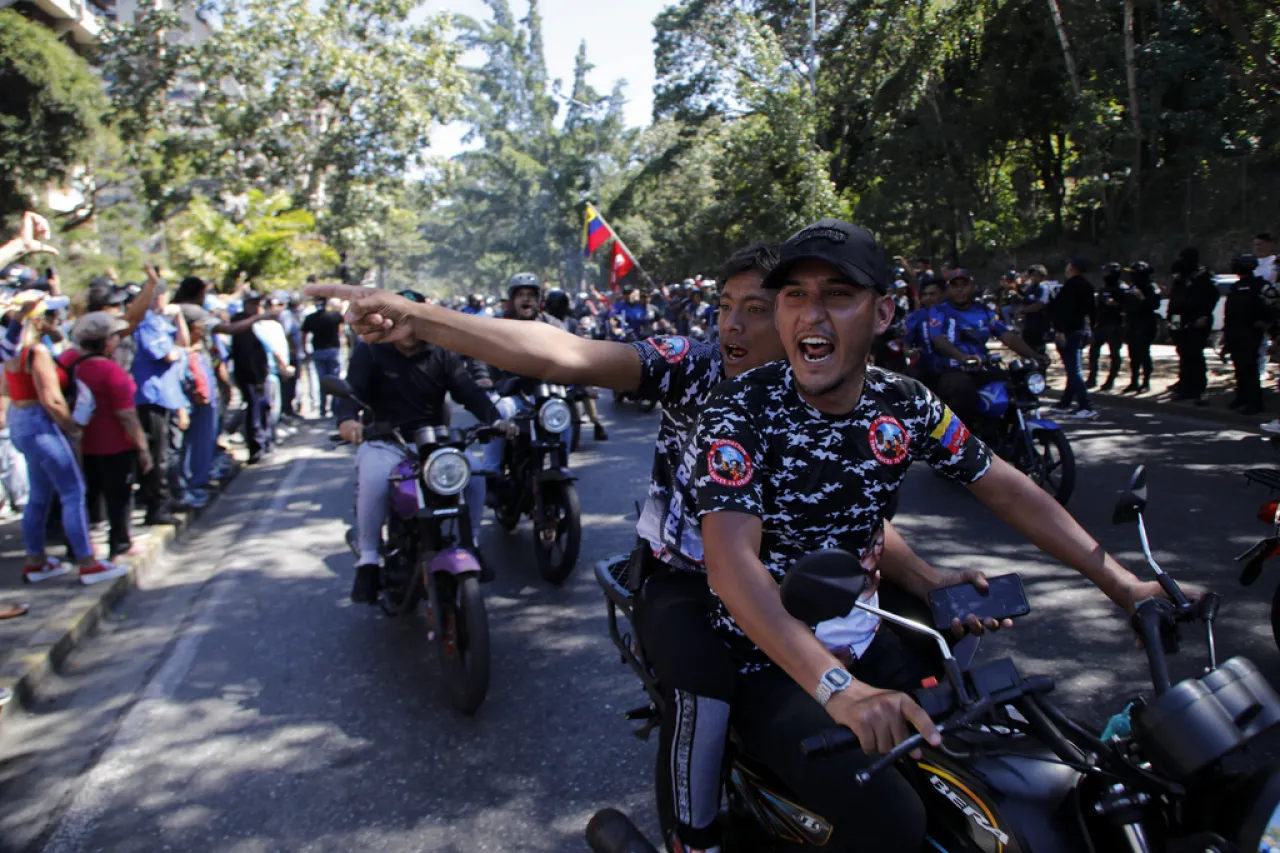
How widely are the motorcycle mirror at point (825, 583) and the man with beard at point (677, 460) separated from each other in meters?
0.53

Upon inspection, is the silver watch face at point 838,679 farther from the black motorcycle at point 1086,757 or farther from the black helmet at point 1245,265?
the black helmet at point 1245,265

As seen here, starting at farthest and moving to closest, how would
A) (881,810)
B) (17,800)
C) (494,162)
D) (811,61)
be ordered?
(494,162), (811,61), (17,800), (881,810)

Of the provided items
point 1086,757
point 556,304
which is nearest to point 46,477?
point 556,304

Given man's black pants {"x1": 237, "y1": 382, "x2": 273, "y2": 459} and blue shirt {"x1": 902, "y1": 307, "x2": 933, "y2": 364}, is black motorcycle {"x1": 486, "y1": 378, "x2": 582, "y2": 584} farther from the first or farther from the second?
man's black pants {"x1": 237, "y1": 382, "x2": 273, "y2": 459}

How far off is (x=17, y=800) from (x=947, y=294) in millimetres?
7689

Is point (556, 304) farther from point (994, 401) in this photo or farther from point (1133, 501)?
point (1133, 501)

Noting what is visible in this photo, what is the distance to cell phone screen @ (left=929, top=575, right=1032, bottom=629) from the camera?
6.85 feet

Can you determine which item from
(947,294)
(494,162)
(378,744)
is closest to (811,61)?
(947,294)

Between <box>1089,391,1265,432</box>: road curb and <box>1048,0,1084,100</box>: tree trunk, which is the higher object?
<box>1048,0,1084,100</box>: tree trunk

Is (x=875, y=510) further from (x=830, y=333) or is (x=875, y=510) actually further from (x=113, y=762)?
(x=113, y=762)

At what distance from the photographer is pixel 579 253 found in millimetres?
71375

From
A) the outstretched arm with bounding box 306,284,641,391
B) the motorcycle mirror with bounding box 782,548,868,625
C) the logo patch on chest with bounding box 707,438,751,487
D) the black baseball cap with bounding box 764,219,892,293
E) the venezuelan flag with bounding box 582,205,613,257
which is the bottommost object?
the motorcycle mirror with bounding box 782,548,868,625

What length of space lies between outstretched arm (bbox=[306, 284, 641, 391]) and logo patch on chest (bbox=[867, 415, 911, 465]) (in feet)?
2.64

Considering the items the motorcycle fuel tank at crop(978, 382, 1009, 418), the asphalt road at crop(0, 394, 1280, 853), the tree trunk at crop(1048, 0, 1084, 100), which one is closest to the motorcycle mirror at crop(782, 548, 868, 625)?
the asphalt road at crop(0, 394, 1280, 853)
